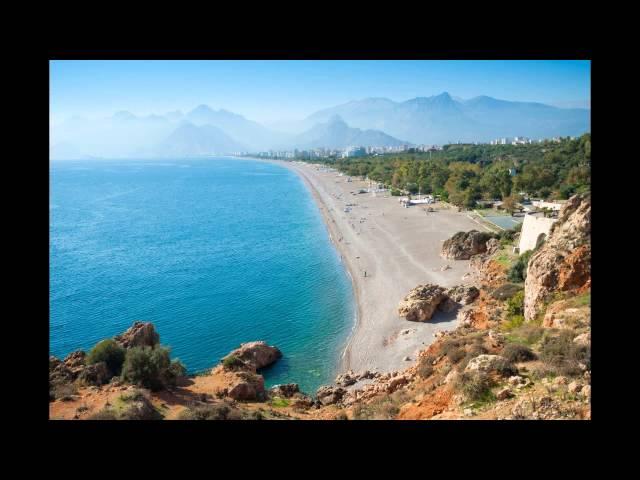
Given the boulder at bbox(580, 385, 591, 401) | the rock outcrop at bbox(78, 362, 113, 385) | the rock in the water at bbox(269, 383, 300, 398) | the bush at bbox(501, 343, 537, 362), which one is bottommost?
the rock in the water at bbox(269, 383, 300, 398)

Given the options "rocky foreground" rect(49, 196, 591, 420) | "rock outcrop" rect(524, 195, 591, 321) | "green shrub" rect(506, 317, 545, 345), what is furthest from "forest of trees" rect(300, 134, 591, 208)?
"green shrub" rect(506, 317, 545, 345)

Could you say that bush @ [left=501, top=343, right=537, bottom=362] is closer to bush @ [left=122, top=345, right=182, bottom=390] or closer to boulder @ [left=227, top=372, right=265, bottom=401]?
boulder @ [left=227, top=372, right=265, bottom=401]

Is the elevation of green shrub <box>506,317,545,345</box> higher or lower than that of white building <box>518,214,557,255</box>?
lower
